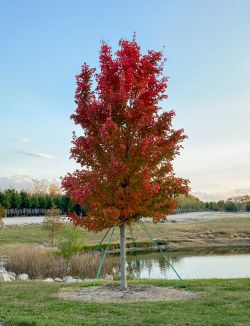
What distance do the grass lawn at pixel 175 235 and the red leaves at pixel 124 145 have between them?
122 ft

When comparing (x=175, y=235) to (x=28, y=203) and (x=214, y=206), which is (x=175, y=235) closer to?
(x=28, y=203)

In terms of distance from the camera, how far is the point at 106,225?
14.9m

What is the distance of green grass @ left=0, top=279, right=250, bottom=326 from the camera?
1024cm

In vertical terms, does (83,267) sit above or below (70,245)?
below

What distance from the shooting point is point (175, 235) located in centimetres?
6544

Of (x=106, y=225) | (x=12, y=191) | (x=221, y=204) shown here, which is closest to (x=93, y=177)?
(x=106, y=225)

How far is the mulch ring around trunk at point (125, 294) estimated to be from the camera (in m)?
13.4

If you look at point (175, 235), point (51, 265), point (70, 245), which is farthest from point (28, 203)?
point (51, 265)

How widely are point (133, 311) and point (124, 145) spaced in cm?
512

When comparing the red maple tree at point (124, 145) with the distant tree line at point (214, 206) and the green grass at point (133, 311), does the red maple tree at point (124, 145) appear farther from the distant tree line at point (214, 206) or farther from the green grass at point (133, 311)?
the distant tree line at point (214, 206)

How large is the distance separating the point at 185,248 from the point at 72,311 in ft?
144

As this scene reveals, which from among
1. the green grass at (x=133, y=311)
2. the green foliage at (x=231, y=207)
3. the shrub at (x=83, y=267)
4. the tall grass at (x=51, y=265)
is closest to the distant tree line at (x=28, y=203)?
the tall grass at (x=51, y=265)

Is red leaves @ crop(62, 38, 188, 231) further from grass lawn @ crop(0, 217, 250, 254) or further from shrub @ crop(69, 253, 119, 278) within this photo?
grass lawn @ crop(0, 217, 250, 254)

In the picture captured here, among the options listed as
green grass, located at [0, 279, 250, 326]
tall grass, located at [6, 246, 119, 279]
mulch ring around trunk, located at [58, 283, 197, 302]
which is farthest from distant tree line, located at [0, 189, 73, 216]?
green grass, located at [0, 279, 250, 326]
